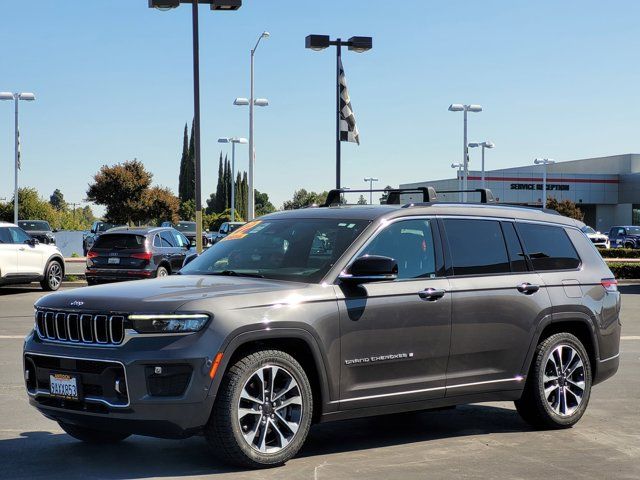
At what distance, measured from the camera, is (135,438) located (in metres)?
7.21

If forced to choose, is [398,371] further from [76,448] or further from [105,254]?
[105,254]

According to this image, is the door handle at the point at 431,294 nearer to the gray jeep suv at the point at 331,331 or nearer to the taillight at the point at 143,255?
the gray jeep suv at the point at 331,331

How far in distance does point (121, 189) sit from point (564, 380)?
53.4 m

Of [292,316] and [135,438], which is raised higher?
[292,316]

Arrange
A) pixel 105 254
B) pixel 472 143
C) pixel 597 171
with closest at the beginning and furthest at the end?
pixel 105 254 → pixel 472 143 → pixel 597 171

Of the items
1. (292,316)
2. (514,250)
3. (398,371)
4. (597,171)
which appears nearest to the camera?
(292,316)

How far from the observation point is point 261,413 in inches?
241

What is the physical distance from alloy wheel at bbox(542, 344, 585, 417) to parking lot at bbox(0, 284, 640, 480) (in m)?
0.21

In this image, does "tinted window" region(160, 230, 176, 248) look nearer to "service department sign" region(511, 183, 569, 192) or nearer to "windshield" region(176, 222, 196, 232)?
"windshield" region(176, 222, 196, 232)

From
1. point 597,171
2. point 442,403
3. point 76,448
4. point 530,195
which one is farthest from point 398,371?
point 597,171

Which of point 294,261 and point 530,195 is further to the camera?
point 530,195

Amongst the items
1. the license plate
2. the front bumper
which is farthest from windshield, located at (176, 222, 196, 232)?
the front bumper

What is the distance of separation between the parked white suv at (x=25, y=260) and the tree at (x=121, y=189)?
35705 millimetres

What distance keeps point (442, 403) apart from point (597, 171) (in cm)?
10402
